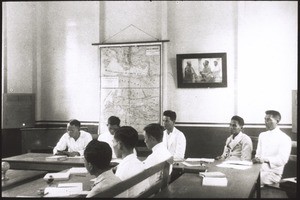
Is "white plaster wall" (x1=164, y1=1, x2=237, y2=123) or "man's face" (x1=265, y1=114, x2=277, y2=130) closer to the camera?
"man's face" (x1=265, y1=114, x2=277, y2=130)

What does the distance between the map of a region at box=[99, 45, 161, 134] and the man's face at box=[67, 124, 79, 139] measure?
145 cm

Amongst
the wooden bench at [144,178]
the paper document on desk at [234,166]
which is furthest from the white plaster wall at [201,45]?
the wooden bench at [144,178]

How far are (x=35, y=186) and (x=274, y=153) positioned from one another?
315 centimetres

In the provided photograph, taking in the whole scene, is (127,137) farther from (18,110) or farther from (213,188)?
(18,110)

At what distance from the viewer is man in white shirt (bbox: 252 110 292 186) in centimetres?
461

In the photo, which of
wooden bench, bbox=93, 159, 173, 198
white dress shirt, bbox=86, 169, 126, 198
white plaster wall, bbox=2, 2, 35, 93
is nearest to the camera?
wooden bench, bbox=93, 159, 173, 198

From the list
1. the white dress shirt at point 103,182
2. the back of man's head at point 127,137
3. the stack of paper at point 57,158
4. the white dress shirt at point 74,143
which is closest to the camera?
the white dress shirt at point 103,182

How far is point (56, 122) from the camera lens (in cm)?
Result: 734

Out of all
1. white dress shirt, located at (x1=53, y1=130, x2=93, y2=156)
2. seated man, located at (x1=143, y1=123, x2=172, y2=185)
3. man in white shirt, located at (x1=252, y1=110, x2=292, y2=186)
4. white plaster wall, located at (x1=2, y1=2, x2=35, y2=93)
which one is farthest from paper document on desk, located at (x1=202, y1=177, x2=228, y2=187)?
white plaster wall, located at (x1=2, y1=2, x2=35, y2=93)

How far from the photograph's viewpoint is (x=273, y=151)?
16.0 ft

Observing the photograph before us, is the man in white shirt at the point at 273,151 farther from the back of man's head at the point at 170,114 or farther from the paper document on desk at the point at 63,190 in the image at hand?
the paper document on desk at the point at 63,190

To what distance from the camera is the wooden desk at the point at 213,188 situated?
111 inches

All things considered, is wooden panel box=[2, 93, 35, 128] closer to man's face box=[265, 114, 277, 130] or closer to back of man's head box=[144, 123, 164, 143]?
back of man's head box=[144, 123, 164, 143]

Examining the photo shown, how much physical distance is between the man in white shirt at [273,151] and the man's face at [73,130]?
262 cm
